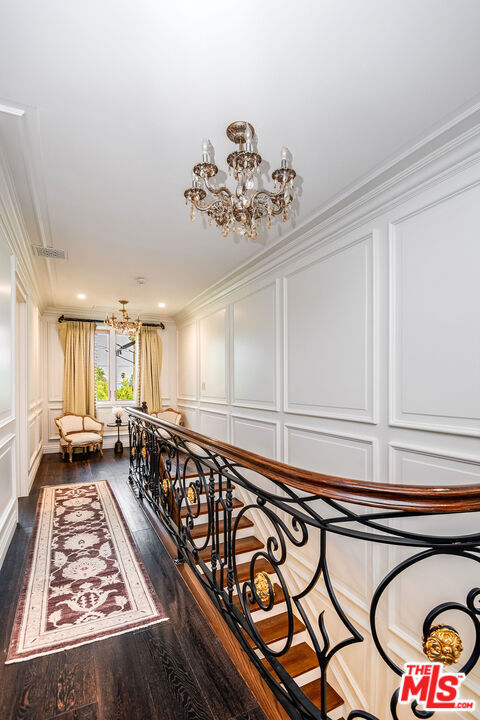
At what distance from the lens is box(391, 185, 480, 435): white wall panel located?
6.54ft

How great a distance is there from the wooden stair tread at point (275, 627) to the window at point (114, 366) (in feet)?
16.9

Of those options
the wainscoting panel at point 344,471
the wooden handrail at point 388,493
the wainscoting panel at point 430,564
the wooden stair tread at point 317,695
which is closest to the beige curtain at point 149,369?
the wainscoting panel at point 344,471

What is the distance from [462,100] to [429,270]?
33.7 inches

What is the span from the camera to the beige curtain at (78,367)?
674 centimetres

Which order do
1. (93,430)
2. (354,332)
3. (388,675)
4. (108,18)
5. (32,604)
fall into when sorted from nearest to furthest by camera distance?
(108,18) < (32,604) < (388,675) < (354,332) < (93,430)

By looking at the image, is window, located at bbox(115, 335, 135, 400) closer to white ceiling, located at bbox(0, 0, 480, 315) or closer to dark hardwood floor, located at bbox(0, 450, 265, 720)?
white ceiling, located at bbox(0, 0, 480, 315)

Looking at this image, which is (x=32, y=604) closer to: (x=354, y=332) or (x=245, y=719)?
(x=245, y=719)

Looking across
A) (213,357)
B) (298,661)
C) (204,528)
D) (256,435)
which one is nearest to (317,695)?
(298,661)

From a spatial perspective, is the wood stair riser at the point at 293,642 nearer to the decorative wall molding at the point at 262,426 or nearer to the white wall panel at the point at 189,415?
the decorative wall molding at the point at 262,426

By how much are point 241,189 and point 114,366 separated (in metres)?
6.41

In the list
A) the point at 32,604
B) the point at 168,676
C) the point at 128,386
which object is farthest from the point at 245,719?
the point at 128,386

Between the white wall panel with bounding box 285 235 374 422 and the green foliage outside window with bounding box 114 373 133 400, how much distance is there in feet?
15.7

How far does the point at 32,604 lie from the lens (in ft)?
7.06

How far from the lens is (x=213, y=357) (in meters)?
5.65
